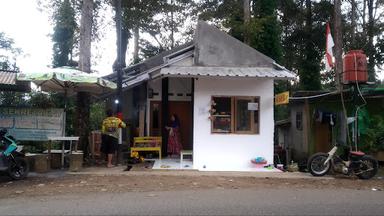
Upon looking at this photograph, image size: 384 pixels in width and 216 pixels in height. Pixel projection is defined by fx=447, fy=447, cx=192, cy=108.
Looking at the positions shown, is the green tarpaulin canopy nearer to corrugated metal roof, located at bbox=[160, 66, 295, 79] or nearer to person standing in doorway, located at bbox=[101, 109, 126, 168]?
person standing in doorway, located at bbox=[101, 109, 126, 168]

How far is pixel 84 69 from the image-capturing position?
1521 cm

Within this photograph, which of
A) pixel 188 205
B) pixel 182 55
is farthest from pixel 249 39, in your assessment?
pixel 188 205

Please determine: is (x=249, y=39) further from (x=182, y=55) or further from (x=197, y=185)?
(x=197, y=185)

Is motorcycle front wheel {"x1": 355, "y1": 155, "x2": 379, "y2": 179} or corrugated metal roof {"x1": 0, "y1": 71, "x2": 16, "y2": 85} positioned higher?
corrugated metal roof {"x1": 0, "y1": 71, "x2": 16, "y2": 85}

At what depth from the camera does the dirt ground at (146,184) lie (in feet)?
31.9

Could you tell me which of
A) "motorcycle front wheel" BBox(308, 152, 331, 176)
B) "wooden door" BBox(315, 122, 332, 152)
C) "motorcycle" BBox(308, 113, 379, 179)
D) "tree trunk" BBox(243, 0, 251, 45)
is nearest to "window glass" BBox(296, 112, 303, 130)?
"wooden door" BBox(315, 122, 332, 152)

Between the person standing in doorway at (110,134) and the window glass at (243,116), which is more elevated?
the window glass at (243,116)

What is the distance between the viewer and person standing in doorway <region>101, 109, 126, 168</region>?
13.5 m

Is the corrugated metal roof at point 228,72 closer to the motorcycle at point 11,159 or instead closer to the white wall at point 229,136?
the white wall at point 229,136

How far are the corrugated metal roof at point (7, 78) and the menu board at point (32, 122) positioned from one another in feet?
4.14

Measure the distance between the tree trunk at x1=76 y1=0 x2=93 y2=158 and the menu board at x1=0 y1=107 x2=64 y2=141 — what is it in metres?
1.13

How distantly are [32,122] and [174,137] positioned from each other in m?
4.98

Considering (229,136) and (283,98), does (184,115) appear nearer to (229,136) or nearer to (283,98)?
(229,136)

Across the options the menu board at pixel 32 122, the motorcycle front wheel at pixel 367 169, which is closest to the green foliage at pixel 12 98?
the menu board at pixel 32 122
